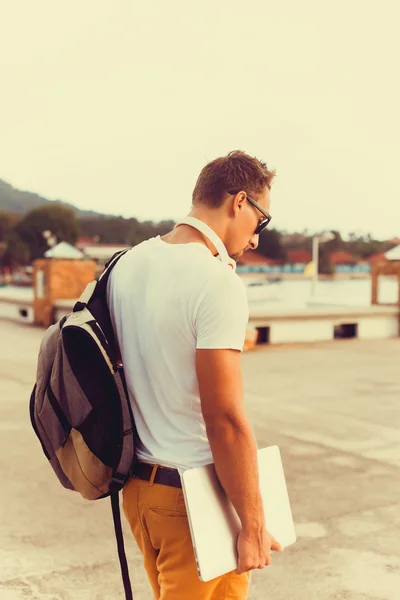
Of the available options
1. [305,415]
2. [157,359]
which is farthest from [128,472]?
[305,415]

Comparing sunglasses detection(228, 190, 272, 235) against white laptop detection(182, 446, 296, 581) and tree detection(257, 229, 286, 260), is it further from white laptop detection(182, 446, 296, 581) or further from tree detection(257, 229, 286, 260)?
tree detection(257, 229, 286, 260)

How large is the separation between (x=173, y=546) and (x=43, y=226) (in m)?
128

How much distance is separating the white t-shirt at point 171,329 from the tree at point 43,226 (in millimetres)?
122440

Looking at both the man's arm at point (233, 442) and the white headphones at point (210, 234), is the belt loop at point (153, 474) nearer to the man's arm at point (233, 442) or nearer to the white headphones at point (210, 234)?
the man's arm at point (233, 442)

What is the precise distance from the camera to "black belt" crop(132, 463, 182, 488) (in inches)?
68.8

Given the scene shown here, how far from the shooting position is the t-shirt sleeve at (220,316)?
158cm

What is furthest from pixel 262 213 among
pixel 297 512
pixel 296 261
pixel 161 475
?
pixel 296 261

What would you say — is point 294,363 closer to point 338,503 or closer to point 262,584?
point 338,503

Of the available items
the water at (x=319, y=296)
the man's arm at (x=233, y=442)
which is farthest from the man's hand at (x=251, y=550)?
the water at (x=319, y=296)

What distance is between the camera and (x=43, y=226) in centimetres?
12625

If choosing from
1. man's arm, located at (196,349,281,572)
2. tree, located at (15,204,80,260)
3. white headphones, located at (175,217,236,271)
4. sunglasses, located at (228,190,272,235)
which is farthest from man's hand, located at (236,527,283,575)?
tree, located at (15,204,80,260)

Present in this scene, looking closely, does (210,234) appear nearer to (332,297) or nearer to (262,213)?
(262,213)

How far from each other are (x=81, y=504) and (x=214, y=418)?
3051 mm

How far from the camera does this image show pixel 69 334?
1.74 metres
